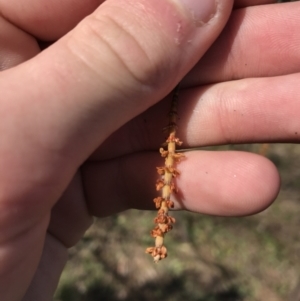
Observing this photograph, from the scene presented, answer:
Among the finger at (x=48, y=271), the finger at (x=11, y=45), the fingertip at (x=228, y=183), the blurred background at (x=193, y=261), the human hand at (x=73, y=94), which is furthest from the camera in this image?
the blurred background at (x=193, y=261)

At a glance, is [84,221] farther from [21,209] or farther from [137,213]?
[137,213]

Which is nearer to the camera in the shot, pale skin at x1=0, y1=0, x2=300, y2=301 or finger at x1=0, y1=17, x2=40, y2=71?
pale skin at x1=0, y1=0, x2=300, y2=301

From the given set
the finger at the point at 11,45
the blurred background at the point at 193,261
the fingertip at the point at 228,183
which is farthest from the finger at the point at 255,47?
the blurred background at the point at 193,261

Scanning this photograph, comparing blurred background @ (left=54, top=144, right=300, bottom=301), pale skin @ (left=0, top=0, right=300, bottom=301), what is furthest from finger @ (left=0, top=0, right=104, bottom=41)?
blurred background @ (left=54, top=144, right=300, bottom=301)

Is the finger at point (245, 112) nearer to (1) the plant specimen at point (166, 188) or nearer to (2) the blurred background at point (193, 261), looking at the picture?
(1) the plant specimen at point (166, 188)

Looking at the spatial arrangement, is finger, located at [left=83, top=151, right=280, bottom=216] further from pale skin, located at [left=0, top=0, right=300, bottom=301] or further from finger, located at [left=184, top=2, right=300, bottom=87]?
finger, located at [left=184, top=2, right=300, bottom=87]

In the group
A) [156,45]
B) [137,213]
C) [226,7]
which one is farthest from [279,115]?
[137,213]
